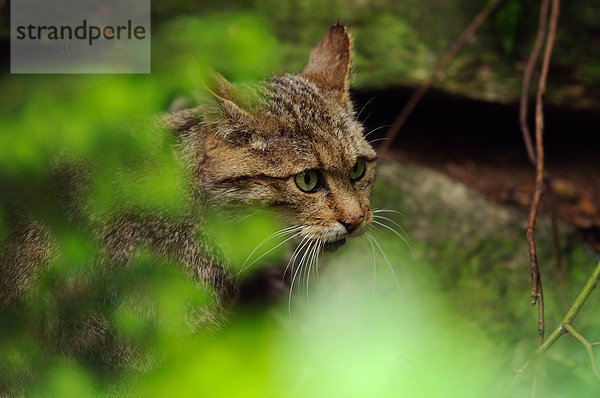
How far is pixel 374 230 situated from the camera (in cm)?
400

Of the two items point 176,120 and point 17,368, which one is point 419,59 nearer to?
point 176,120

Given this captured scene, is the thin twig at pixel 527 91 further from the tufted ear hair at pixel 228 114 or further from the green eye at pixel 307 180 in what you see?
the tufted ear hair at pixel 228 114

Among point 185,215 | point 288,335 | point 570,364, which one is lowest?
point 570,364

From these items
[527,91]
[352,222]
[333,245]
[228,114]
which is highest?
[527,91]

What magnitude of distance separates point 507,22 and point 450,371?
A: 3367 millimetres

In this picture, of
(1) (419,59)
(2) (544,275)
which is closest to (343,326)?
(2) (544,275)

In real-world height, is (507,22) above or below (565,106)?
above

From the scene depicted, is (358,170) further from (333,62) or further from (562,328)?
(562,328)

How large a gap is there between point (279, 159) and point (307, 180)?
0.53 ft

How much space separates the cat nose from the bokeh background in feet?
0.98

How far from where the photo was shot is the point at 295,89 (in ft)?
9.32

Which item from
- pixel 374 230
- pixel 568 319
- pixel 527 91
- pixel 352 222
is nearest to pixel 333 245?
pixel 352 222

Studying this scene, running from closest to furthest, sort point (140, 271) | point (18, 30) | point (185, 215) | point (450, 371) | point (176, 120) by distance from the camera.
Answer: point (450, 371) < point (140, 271) < point (185, 215) < point (176, 120) < point (18, 30)

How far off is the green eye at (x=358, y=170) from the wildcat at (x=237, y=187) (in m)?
0.08
